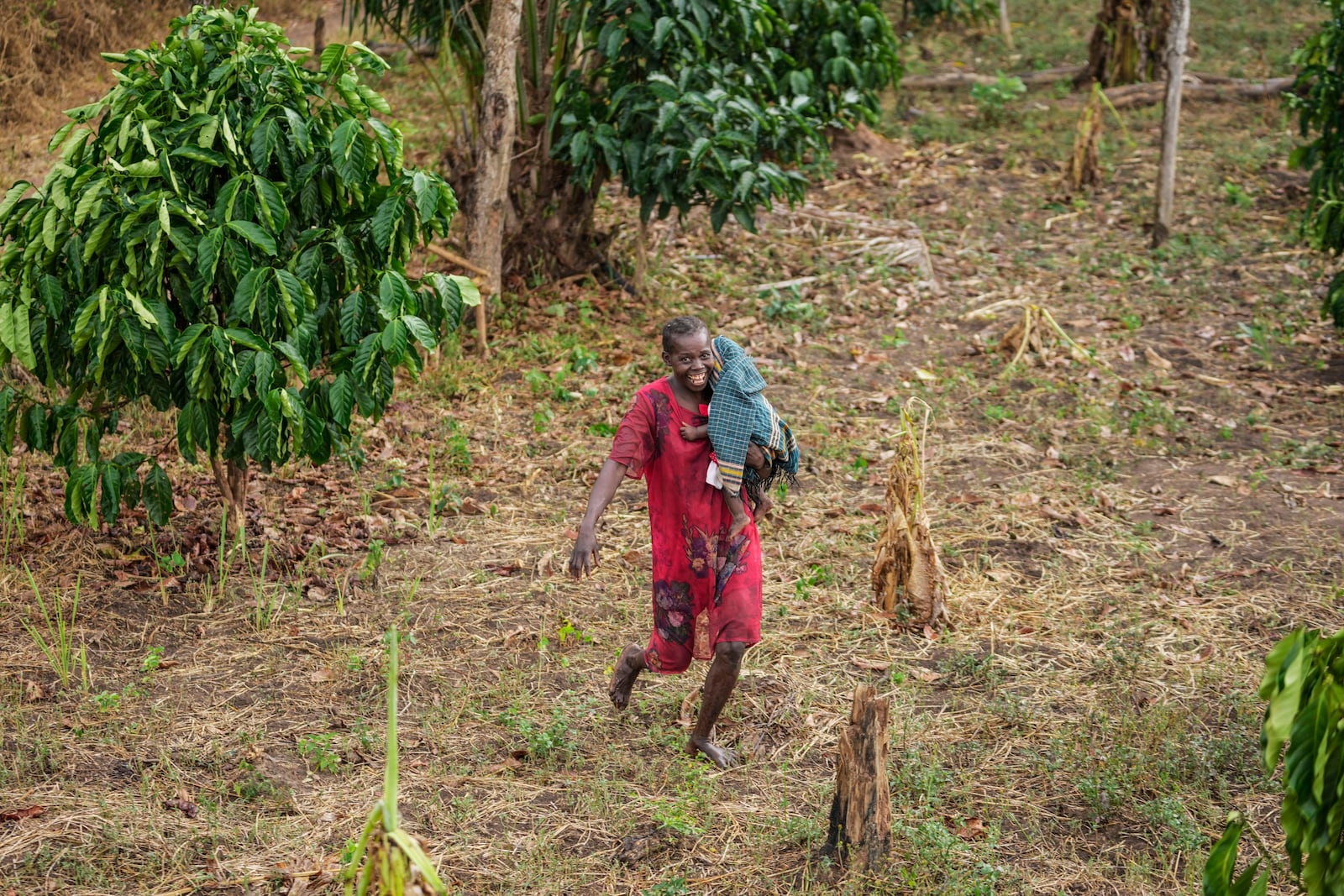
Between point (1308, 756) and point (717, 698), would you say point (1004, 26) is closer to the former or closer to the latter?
point (717, 698)

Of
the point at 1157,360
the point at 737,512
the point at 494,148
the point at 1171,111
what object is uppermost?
the point at 1171,111

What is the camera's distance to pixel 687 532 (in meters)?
3.93

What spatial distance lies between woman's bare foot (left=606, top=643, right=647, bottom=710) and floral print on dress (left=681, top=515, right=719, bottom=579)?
460 mm

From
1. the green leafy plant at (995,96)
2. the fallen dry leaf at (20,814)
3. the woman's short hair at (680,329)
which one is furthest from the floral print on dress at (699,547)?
the green leafy plant at (995,96)

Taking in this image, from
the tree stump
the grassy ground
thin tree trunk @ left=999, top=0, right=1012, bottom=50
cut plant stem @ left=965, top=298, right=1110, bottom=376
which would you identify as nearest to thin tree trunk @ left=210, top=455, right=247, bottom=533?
the grassy ground

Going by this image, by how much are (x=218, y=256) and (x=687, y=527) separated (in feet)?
6.40

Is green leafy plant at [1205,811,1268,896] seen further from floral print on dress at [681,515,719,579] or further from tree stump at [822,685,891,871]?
floral print on dress at [681,515,719,579]

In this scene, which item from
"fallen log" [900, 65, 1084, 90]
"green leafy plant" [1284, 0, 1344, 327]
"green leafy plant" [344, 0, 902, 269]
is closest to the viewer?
"green leafy plant" [344, 0, 902, 269]

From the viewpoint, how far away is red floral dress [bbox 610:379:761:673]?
3857mm

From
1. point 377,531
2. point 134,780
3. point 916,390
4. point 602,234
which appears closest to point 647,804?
point 134,780

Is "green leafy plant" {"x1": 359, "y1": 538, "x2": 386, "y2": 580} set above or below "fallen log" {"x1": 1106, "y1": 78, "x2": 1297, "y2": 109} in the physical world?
below

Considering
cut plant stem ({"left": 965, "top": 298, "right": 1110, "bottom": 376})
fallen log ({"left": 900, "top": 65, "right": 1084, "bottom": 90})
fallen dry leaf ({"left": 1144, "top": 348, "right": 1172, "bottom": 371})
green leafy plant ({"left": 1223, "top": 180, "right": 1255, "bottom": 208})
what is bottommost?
Answer: fallen dry leaf ({"left": 1144, "top": 348, "right": 1172, "bottom": 371})

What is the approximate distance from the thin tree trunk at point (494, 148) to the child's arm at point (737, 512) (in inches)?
146

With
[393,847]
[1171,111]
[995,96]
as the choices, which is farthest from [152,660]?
[995,96]
